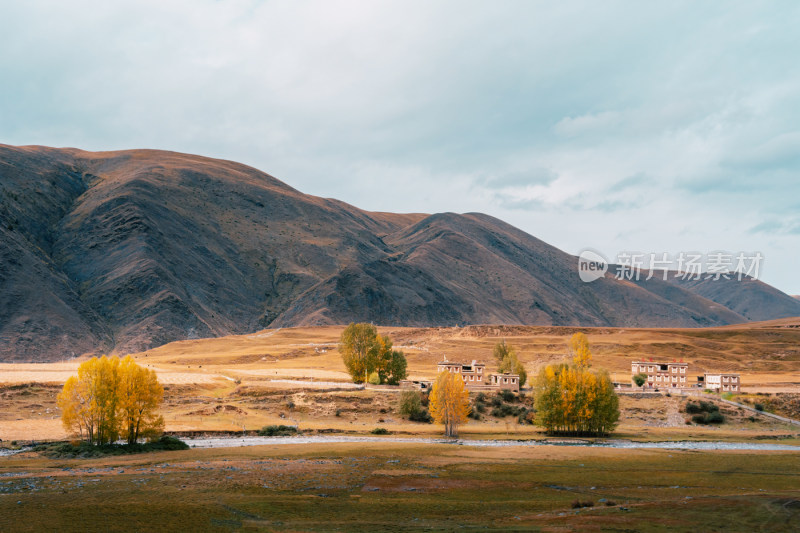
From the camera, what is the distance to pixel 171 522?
1433 inches

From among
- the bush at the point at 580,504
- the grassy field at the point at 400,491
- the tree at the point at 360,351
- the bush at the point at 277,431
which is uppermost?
the tree at the point at 360,351

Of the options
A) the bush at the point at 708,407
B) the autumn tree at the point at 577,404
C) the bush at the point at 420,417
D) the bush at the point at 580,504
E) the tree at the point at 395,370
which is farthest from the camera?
the tree at the point at 395,370

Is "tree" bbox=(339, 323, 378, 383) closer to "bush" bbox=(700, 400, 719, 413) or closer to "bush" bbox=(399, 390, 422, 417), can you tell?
"bush" bbox=(399, 390, 422, 417)

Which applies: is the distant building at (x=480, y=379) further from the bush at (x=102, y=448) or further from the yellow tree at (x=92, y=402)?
the yellow tree at (x=92, y=402)

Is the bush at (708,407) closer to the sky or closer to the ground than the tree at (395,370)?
closer to the ground

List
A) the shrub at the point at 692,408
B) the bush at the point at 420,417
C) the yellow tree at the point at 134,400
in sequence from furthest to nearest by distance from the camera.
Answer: the shrub at the point at 692,408, the bush at the point at 420,417, the yellow tree at the point at 134,400

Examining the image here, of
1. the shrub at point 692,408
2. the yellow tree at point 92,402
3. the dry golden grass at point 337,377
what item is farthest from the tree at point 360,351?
the yellow tree at point 92,402

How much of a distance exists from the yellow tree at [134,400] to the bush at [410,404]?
1400 inches

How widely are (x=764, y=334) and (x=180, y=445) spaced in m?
171

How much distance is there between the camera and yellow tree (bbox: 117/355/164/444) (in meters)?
66.6

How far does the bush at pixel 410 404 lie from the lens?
93.2 meters

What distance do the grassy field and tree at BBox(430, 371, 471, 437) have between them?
48.6ft

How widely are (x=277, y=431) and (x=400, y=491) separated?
39.0 metres

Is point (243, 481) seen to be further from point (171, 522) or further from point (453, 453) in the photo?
point (453, 453)
